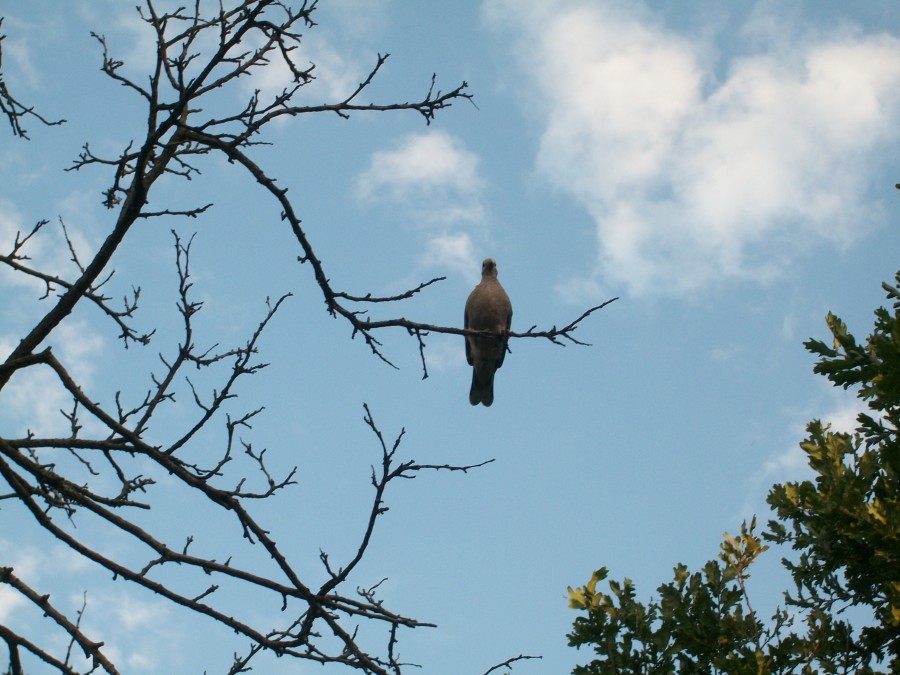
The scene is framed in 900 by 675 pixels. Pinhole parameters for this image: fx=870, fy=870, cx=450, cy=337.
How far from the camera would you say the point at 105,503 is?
3326 mm

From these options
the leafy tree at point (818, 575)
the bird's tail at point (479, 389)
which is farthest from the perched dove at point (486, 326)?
→ the leafy tree at point (818, 575)

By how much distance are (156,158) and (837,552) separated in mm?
4198

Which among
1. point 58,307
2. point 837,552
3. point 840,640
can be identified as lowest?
point 840,640

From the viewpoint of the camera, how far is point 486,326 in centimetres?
1007

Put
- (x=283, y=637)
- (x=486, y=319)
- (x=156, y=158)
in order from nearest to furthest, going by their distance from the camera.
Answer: (x=283, y=637)
(x=156, y=158)
(x=486, y=319)

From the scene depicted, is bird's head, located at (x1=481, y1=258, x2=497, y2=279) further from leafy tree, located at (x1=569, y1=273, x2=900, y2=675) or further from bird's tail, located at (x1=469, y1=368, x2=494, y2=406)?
leafy tree, located at (x1=569, y1=273, x2=900, y2=675)

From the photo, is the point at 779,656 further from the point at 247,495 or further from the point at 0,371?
the point at 0,371

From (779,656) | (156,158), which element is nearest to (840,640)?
(779,656)

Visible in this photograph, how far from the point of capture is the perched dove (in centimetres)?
1009

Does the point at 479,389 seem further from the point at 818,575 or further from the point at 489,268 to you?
the point at 818,575

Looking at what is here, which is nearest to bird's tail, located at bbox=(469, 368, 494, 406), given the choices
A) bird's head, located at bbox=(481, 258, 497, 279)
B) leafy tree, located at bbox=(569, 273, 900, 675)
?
bird's head, located at bbox=(481, 258, 497, 279)

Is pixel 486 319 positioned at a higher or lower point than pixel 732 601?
higher

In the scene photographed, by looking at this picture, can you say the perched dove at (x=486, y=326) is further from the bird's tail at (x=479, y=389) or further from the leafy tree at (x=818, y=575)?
the leafy tree at (x=818, y=575)

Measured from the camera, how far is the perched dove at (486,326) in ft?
33.1
